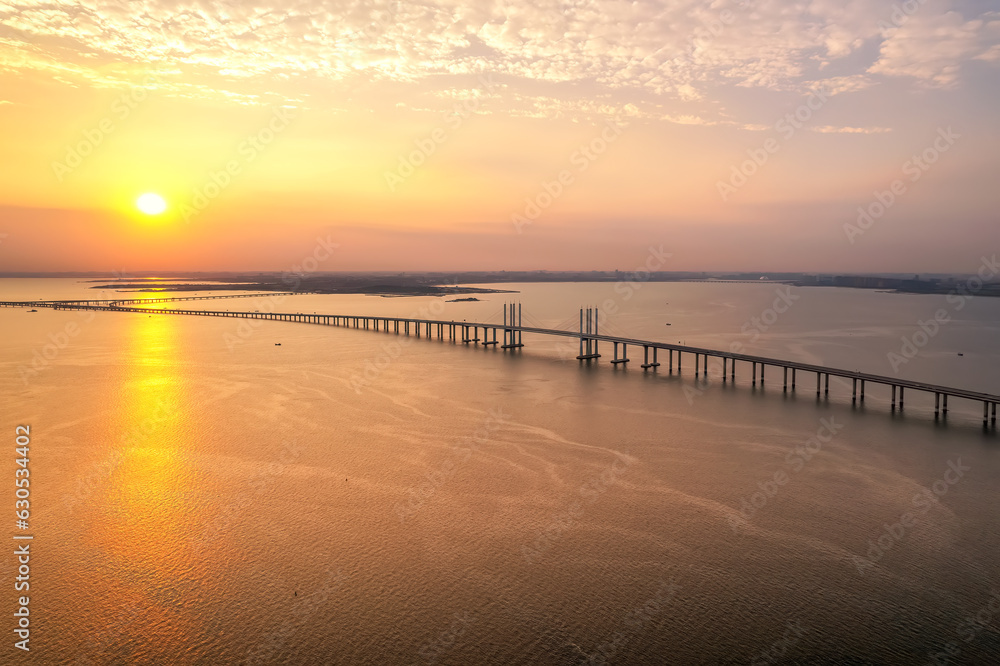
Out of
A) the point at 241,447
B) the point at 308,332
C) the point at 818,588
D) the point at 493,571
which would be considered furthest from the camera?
the point at 308,332

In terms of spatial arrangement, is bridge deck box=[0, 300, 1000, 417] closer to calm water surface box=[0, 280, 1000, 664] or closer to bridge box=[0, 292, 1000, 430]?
bridge box=[0, 292, 1000, 430]

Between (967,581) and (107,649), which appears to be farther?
(967,581)

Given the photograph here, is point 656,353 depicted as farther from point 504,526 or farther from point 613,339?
point 504,526

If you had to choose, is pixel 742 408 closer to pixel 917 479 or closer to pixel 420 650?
pixel 917 479

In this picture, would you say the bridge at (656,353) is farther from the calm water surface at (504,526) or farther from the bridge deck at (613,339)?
the calm water surface at (504,526)

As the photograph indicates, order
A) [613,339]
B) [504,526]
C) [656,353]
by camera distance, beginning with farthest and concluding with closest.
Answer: [656,353]
[613,339]
[504,526]

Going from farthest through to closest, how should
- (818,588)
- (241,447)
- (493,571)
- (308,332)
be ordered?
1. (308,332)
2. (241,447)
3. (493,571)
4. (818,588)

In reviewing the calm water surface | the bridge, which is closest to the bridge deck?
the bridge

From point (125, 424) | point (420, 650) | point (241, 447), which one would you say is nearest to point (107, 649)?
point (420, 650)

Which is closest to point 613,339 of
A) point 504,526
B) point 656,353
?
point 656,353
